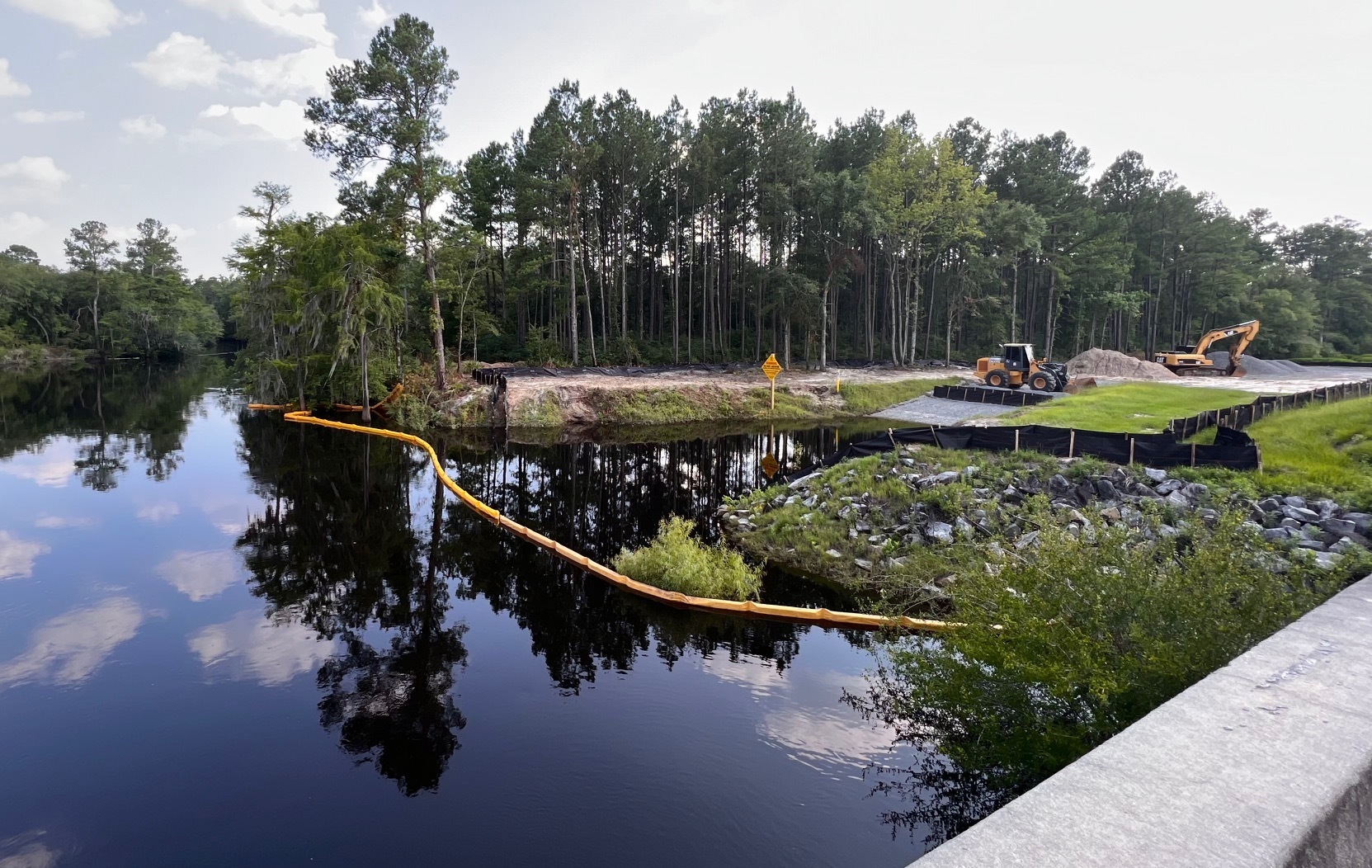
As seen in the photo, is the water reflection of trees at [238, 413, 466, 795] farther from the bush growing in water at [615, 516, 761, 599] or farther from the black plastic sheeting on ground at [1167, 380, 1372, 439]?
the black plastic sheeting on ground at [1167, 380, 1372, 439]

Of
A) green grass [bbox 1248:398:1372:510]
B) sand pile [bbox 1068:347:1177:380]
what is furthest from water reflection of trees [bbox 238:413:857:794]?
sand pile [bbox 1068:347:1177:380]

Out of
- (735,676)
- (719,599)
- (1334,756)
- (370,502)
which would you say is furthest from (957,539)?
(370,502)

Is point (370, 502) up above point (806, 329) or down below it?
below

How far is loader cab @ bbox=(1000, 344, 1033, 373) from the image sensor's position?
1218 inches

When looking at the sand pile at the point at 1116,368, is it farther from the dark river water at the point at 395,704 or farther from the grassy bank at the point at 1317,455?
the dark river water at the point at 395,704

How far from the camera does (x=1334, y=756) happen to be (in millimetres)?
2594

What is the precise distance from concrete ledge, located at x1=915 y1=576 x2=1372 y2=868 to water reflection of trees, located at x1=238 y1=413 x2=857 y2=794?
18.2ft

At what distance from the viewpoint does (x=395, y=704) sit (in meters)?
7.41

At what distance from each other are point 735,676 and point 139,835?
5.80 m

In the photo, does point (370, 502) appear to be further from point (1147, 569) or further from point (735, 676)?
point (1147, 569)

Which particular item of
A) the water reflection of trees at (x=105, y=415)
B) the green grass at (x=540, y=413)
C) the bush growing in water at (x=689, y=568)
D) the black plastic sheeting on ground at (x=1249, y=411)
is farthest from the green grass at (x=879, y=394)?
the water reflection of trees at (x=105, y=415)

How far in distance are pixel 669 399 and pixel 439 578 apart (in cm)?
2006

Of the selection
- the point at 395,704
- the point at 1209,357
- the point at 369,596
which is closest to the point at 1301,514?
the point at 395,704

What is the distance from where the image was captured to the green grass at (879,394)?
32.7 m
